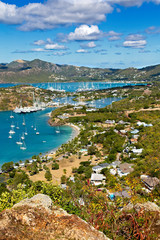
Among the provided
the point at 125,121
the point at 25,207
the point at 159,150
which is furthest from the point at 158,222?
the point at 125,121

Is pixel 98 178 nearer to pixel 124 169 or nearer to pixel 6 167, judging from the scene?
pixel 124 169

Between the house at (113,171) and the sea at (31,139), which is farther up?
the house at (113,171)

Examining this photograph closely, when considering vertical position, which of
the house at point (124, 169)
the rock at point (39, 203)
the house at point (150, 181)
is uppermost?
the rock at point (39, 203)

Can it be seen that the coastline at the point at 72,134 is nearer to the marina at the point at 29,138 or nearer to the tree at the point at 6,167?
the marina at the point at 29,138

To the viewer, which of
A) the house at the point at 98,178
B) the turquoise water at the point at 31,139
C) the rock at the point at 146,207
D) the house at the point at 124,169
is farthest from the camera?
the turquoise water at the point at 31,139

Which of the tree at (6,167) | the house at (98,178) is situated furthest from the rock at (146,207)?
the tree at (6,167)

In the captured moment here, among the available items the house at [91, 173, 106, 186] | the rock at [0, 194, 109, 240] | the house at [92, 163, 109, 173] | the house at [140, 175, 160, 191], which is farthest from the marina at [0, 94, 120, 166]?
the rock at [0, 194, 109, 240]
